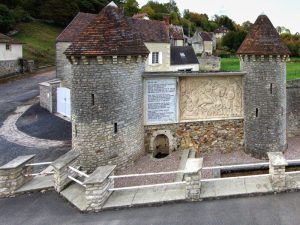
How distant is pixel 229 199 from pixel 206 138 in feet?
23.6

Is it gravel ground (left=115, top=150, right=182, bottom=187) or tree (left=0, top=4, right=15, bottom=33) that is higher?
tree (left=0, top=4, right=15, bottom=33)

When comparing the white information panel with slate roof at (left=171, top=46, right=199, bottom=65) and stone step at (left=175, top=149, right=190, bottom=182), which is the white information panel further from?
slate roof at (left=171, top=46, right=199, bottom=65)

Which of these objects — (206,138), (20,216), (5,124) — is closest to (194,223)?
(20,216)

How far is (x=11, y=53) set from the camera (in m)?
36.8

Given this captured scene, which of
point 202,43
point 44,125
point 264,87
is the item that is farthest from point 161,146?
point 202,43

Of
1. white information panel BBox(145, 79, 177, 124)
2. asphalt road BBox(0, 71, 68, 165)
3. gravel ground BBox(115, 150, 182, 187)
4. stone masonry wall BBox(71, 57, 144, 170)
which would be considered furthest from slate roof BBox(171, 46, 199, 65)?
stone masonry wall BBox(71, 57, 144, 170)

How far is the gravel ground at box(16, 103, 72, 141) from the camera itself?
18.6 m

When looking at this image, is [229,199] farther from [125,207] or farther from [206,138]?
[206,138]

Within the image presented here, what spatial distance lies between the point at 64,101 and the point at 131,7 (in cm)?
6189

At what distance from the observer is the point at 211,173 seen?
42.9 ft

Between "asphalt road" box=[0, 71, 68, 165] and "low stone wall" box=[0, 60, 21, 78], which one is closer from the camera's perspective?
"asphalt road" box=[0, 71, 68, 165]

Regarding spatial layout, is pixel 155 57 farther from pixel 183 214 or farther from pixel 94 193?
pixel 183 214

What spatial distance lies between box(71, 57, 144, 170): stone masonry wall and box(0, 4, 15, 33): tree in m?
42.2

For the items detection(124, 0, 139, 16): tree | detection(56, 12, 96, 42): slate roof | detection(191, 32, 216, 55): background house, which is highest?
detection(124, 0, 139, 16): tree
